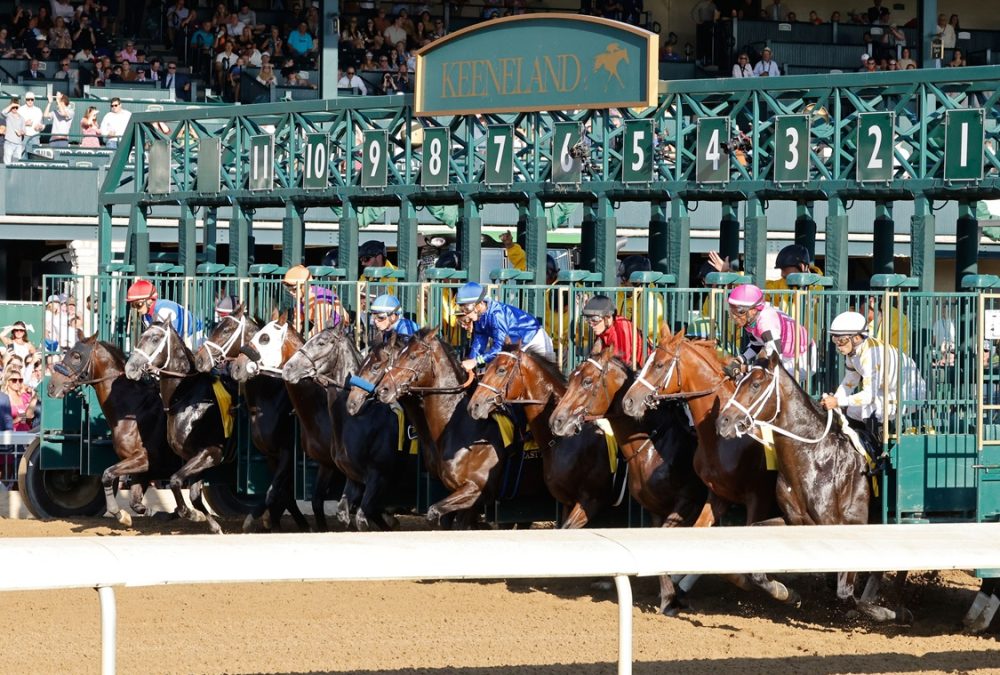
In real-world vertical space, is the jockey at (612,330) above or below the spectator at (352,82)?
below

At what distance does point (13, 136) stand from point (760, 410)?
46.4 feet

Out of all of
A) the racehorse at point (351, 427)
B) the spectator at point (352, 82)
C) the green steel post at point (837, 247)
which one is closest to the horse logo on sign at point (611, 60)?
the green steel post at point (837, 247)

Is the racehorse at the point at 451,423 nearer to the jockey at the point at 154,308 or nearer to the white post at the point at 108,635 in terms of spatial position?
the jockey at the point at 154,308

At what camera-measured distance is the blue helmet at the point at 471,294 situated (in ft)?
34.2

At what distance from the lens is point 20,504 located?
14.1 metres

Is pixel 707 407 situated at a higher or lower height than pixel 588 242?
lower

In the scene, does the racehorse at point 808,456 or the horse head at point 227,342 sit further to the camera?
the horse head at point 227,342

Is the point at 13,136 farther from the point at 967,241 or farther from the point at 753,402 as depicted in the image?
the point at 753,402

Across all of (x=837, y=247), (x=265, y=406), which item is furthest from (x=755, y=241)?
(x=265, y=406)

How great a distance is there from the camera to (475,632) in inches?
346

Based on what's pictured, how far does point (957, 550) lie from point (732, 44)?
19.7 metres

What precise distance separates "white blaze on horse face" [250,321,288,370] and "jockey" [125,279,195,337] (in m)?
1.09

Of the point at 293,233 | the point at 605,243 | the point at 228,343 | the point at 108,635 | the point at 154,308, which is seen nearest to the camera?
the point at 108,635

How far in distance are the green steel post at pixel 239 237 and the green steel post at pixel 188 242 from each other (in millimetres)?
341
